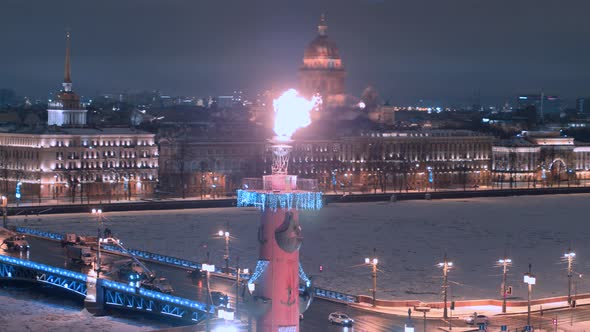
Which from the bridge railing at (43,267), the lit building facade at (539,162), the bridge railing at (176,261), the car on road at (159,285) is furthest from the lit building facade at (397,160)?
the car on road at (159,285)

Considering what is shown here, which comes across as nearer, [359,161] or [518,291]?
[518,291]

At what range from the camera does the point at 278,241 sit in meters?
15.6

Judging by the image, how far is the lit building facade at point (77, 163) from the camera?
6234 centimetres

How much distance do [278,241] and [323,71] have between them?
80.0 m

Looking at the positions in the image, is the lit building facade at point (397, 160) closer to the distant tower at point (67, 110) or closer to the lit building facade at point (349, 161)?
the lit building facade at point (349, 161)

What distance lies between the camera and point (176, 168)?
70000 millimetres

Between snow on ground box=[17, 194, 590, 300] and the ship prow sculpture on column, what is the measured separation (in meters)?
15.5

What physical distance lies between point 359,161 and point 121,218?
2917cm

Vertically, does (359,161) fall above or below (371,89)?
below

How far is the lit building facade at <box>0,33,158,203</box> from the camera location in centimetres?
6234

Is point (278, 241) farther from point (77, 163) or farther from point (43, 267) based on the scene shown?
point (77, 163)

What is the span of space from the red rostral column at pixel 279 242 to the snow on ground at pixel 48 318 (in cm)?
1353

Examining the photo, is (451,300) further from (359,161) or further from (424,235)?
(359,161)

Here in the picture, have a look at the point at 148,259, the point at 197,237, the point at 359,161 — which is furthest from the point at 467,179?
the point at 148,259
